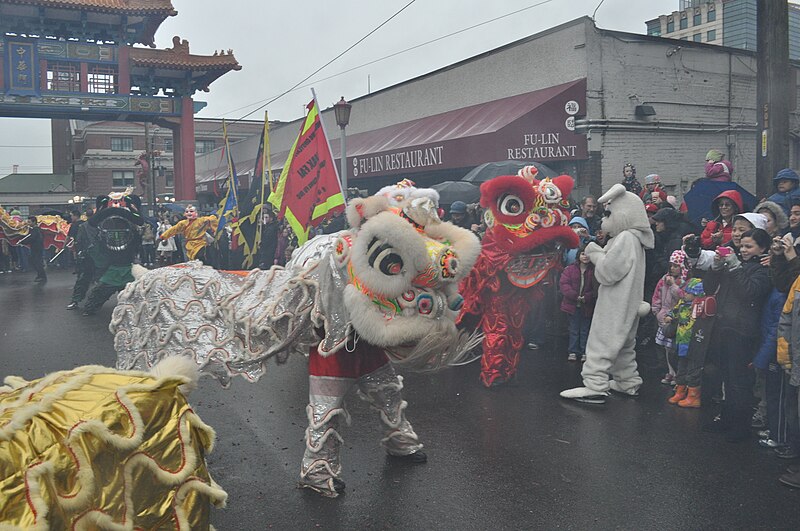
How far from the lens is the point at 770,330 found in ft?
15.6

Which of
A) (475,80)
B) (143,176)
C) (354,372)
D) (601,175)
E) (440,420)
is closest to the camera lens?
(354,372)

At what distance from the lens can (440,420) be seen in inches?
215

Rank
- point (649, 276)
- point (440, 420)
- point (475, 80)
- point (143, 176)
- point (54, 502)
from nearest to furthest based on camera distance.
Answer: point (54, 502), point (440, 420), point (649, 276), point (475, 80), point (143, 176)

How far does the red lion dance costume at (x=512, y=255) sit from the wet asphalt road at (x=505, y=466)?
43cm

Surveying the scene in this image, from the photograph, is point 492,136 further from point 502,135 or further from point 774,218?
point 774,218

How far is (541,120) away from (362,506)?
10.7m

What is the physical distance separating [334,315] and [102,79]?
25647 mm

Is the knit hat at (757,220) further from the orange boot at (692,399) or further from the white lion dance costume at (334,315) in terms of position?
the white lion dance costume at (334,315)

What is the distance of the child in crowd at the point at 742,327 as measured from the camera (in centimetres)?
488

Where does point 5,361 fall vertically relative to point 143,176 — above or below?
below

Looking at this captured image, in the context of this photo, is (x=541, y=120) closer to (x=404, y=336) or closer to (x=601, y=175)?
(x=601, y=175)

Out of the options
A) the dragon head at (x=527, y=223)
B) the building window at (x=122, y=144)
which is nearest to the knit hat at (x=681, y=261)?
the dragon head at (x=527, y=223)

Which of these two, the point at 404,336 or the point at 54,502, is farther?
the point at 404,336

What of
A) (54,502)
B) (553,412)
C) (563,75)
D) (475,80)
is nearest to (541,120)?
(563,75)
